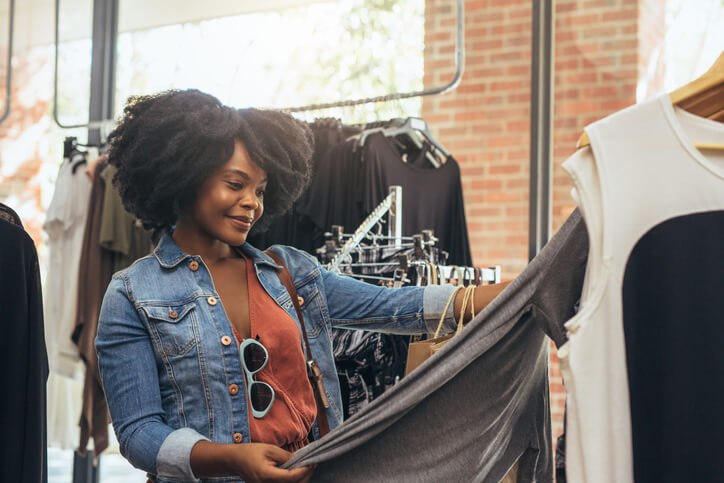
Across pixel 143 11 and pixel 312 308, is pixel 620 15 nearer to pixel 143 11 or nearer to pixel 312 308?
pixel 143 11

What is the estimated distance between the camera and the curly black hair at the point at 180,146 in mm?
1580

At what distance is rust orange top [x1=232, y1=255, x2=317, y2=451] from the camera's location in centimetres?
148

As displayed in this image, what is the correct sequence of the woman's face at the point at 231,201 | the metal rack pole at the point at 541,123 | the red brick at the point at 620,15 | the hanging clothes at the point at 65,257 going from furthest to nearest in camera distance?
1. the red brick at the point at 620,15
2. the metal rack pole at the point at 541,123
3. the hanging clothes at the point at 65,257
4. the woman's face at the point at 231,201

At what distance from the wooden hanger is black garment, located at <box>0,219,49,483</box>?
1054mm

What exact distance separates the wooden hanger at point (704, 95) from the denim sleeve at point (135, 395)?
875 mm

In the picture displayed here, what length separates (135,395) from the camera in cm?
141

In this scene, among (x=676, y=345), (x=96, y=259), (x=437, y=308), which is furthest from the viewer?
(x=96, y=259)

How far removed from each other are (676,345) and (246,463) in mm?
724

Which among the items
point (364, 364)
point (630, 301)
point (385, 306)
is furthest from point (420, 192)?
point (630, 301)

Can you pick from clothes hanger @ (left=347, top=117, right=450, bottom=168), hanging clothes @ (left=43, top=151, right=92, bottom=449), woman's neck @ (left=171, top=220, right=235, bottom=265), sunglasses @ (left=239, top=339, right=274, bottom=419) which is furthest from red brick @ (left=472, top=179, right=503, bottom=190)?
sunglasses @ (left=239, top=339, right=274, bottom=419)

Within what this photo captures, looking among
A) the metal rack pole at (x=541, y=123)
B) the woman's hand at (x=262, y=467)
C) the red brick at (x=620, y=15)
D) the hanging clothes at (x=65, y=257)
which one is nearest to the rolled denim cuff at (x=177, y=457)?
the woman's hand at (x=262, y=467)

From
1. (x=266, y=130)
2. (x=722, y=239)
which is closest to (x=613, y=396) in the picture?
(x=722, y=239)

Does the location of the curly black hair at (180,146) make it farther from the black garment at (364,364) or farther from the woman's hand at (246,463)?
the black garment at (364,364)

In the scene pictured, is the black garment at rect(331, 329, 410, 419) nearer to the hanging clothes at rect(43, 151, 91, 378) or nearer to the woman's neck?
the woman's neck
